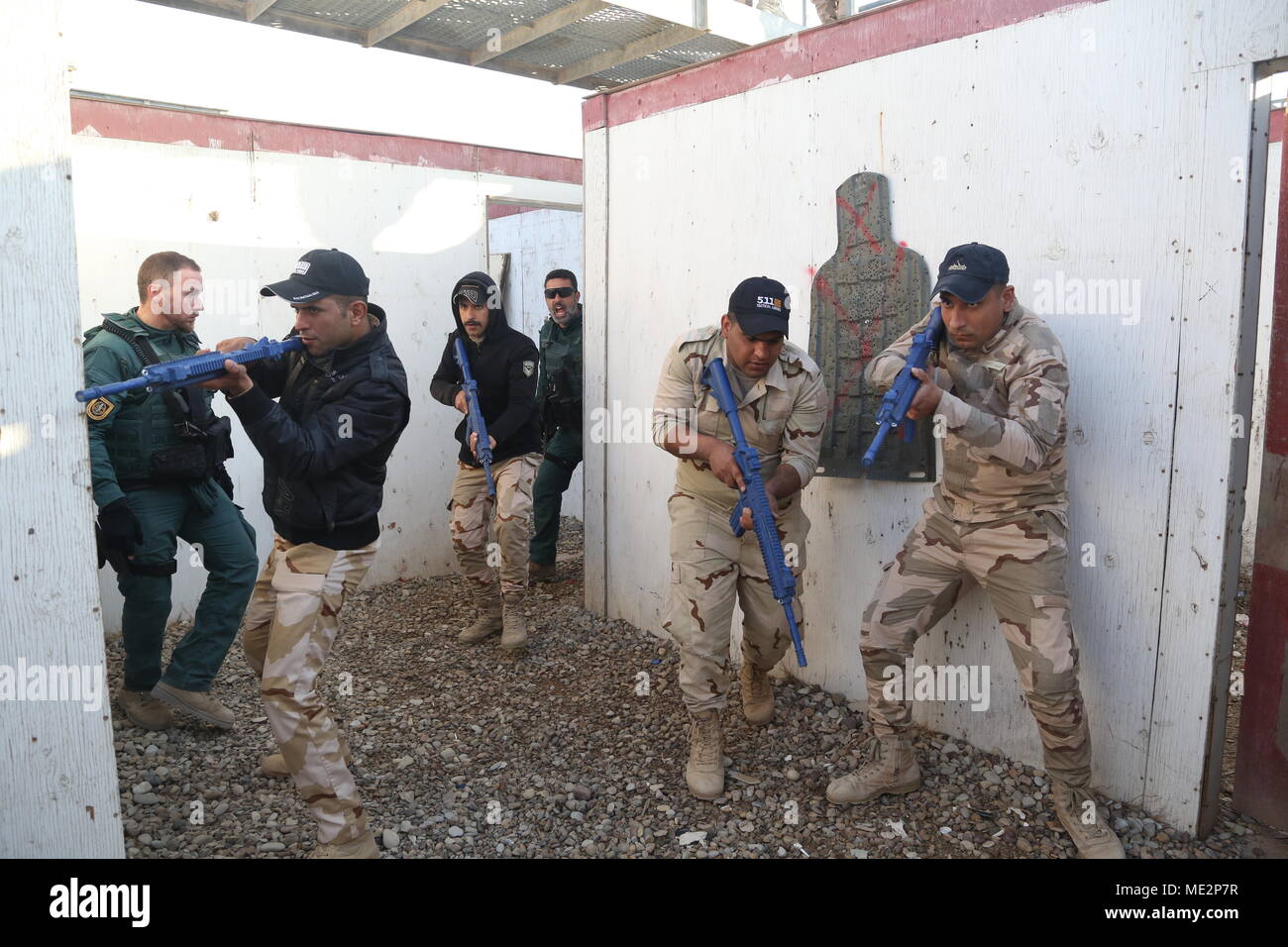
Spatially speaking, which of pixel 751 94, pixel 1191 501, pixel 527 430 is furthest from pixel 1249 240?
pixel 527 430

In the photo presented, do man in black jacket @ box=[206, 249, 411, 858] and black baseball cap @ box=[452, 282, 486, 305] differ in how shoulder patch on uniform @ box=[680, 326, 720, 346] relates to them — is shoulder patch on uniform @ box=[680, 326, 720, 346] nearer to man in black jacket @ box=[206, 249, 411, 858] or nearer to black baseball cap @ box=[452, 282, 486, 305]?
man in black jacket @ box=[206, 249, 411, 858]

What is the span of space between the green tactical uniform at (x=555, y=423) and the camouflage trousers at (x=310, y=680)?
320 cm

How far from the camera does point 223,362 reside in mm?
2672

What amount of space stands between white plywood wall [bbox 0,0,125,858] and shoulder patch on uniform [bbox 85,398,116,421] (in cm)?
139

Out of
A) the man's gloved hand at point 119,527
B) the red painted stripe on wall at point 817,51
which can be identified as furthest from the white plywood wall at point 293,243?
the man's gloved hand at point 119,527

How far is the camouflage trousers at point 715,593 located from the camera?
364cm

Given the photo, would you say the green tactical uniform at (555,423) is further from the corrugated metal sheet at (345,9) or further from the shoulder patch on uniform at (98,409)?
the shoulder patch on uniform at (98,409)

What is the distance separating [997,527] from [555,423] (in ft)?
12.4

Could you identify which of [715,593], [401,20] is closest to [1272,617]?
[715,593]

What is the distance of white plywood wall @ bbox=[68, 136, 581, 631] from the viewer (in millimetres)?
5344

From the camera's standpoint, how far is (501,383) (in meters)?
5.25

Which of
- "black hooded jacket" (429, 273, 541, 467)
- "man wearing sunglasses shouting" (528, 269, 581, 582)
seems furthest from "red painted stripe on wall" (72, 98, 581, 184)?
"black hooded jacket" (429, 273, 541, 467)

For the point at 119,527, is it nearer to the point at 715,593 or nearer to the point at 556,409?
the point at 715,593
